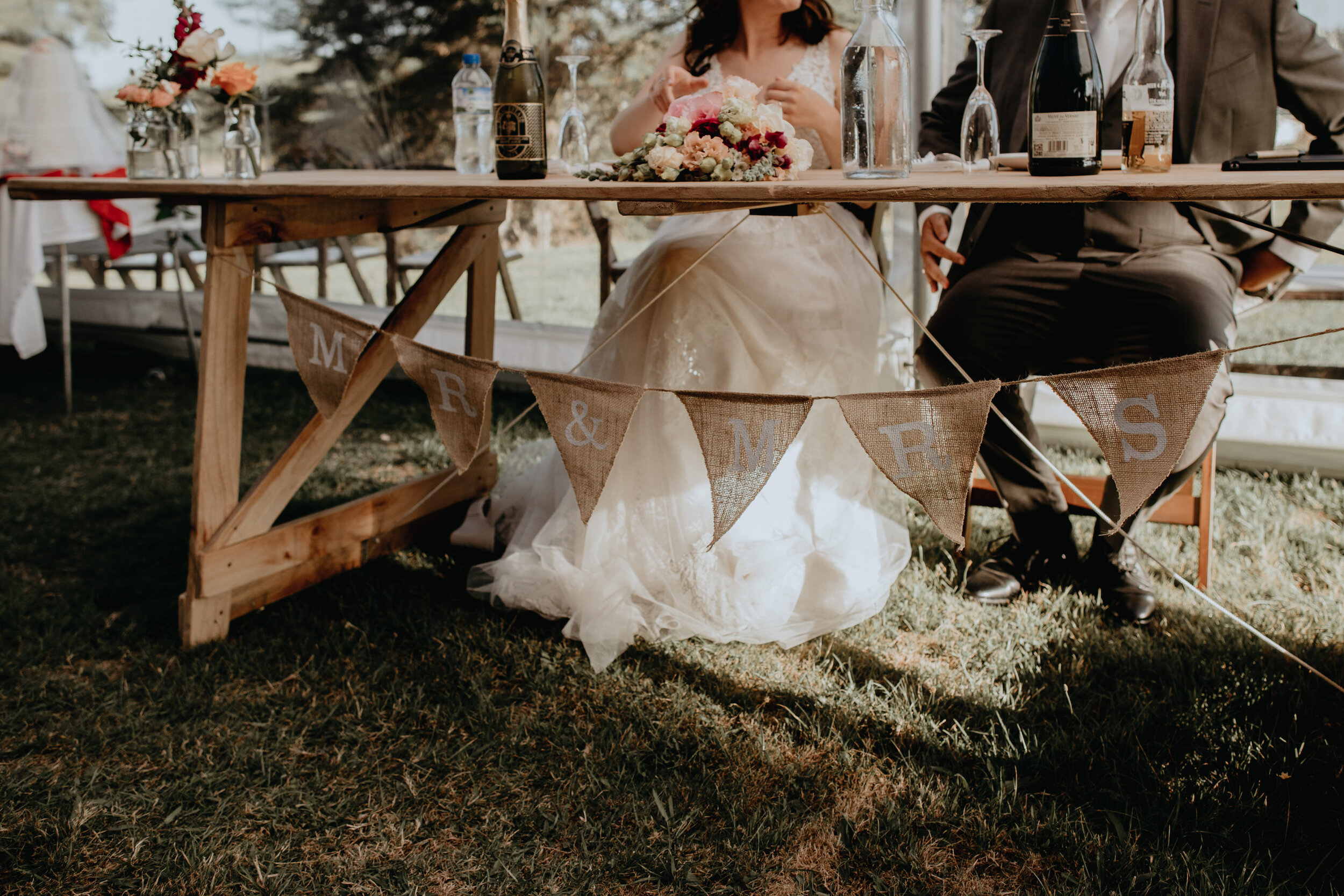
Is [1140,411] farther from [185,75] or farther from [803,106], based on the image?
[185,75]

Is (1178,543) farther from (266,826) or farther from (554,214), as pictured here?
(554,214)

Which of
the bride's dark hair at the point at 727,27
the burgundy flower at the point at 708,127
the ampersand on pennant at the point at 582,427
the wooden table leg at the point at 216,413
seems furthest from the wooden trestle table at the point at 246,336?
the bride's dark hair at the point at 727,27

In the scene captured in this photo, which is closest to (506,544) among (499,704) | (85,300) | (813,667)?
(499,704)

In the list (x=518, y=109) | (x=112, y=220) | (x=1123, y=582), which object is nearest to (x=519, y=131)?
(x=518, y=109)

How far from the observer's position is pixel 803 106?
2.26 metres

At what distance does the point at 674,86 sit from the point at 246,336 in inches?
42.7

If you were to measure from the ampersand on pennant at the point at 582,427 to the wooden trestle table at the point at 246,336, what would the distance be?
1.06 feet

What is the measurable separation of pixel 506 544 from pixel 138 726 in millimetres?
970

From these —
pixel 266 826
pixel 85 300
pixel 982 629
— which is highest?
pixel 85 300

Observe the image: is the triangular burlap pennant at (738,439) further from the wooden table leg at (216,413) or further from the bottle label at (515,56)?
the wooden table leg at (216,413)

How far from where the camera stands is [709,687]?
78.7 inches

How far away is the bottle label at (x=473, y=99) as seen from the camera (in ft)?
7.91

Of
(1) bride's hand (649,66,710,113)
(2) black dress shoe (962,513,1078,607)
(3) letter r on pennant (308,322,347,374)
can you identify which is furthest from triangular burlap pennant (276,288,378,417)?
(2) black dress shoe (962,513,1078,607)

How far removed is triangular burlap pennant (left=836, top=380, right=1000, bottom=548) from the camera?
136cm
